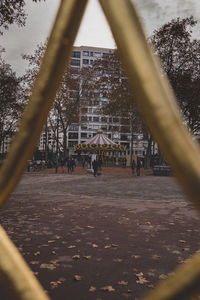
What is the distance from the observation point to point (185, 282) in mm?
412

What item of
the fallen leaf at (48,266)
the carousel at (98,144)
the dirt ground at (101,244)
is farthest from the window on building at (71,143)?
the fallen leaf at (48,266)

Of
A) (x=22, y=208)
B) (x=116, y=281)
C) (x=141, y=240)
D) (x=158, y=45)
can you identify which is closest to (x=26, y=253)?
(x=116, y=281)

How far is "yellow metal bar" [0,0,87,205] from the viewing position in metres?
0.54

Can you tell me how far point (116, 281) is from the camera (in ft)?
12.1

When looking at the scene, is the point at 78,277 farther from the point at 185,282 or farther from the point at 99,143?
the point at 99,143

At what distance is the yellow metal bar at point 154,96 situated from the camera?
417 millimetres

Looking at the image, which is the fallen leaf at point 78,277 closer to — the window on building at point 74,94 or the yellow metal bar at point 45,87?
the yellow metal bar at point 45,87

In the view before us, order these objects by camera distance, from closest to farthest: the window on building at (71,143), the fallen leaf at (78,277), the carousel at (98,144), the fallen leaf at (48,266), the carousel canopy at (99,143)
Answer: the fallen leaf at (78,277)
the fallen leaf at (48,266)
the carousel at (98,144)
the carousel canopy at (99,143)
the window on building at (71,143)

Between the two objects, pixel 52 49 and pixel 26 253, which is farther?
pixel 26 253

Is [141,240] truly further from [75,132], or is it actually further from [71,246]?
[75,132]

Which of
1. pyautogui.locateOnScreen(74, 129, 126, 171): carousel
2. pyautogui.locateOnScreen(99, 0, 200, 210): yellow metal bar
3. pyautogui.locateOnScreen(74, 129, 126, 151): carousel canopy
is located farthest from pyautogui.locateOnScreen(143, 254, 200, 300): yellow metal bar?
pyautogui.locateOnScreen(74, 129, 126, 151): carousel canopy

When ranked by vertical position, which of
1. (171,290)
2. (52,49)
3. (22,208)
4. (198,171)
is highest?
(52,49)

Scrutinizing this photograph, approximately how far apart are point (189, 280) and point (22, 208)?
30.8ft

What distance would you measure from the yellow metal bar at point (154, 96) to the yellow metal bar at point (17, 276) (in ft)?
1.02
